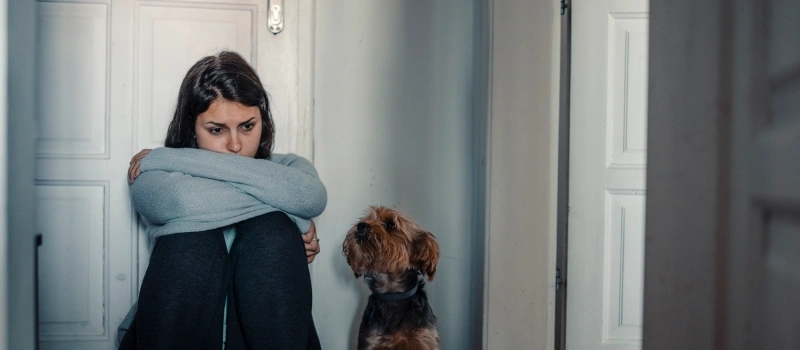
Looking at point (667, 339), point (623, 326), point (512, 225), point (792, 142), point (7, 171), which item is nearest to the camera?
point (792, 142)

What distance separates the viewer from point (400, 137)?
2.12m

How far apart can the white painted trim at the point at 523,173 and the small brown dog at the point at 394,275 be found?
0.24m

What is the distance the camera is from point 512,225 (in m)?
1.71

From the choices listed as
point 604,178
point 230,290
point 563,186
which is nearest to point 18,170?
point 230,290

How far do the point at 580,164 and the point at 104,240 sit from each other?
169 cm

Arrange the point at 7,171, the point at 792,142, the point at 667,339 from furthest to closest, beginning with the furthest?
1. the point at 7,171
2. the point at 667,339
3. the point at 792,142

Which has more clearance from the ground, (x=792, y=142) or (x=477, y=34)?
(x=477, y=34)

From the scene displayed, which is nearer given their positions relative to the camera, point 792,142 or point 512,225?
point 792,142

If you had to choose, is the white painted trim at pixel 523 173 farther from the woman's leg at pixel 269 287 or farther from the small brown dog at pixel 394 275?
the woman's leg at pixel 269 287

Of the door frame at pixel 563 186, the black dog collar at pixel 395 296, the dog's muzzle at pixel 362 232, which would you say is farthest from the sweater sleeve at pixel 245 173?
the door frame at pixel 563 186

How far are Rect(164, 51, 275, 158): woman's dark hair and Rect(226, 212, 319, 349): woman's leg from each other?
1.25 feet

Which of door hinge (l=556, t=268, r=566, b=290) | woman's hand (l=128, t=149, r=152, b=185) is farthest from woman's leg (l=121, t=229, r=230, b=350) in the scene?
door hinge (l=556, t=268, r=566, b=290)

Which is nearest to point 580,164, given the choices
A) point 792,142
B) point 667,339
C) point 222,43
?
point 222,43

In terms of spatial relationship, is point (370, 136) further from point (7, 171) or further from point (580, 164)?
point (7, 171)
